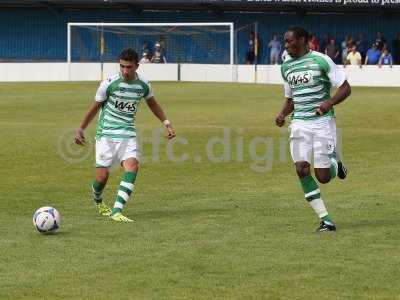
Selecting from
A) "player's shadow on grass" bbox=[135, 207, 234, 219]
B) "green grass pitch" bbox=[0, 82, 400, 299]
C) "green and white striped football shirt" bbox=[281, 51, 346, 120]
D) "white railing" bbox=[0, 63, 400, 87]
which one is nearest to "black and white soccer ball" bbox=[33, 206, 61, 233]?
"green grass pitch" bbox=[0, 82, 400, 299]

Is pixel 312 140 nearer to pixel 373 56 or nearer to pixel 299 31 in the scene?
pixel 299 31

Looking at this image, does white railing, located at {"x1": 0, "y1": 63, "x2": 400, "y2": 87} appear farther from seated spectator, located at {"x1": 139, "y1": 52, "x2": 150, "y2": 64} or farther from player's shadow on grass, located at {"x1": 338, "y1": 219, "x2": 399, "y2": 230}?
player's shadow on grass, located at {"x1": 338, "y1": 219, "x2": 399, "y2": 230}

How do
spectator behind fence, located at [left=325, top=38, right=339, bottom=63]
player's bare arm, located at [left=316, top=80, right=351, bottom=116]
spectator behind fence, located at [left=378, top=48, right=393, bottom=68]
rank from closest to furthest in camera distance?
player's bare arm, located at [left=316, top=80, right=351, bottom=116] < spectator behind fence, located at [left=378, top=48, right=393, bottom=68] < spectator behind fence, located at [left=325, top=38, right=339, bottom=63]

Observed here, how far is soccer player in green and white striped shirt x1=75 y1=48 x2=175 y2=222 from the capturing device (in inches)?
547

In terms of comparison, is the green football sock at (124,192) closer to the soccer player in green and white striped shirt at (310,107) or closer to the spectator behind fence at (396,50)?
the soccer player in green and white striped shirt at (310,107)

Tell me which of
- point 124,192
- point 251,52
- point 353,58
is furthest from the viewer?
point 251,52

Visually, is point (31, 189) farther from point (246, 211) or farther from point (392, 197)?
point (392, 197)

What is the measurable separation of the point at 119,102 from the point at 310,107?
8.49 ft

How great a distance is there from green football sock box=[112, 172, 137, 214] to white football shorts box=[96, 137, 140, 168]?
339 mm

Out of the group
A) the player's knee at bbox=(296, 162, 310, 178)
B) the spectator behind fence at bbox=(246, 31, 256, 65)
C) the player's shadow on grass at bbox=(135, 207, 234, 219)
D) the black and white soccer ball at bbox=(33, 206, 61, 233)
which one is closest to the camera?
the black and white soccer ball at bbox=(33, 206, 61, 233)

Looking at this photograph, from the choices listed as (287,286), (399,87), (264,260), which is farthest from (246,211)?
(399,87)

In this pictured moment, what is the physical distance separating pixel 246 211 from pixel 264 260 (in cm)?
381

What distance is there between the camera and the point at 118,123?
1411cm

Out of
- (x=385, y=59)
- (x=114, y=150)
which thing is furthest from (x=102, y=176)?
(x=385, y=59)
